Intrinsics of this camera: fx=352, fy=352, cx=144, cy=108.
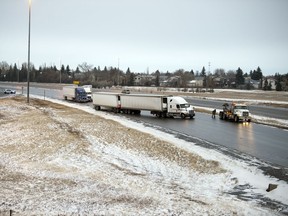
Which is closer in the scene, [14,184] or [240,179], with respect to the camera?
[14,184]

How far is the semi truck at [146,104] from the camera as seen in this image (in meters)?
46.4

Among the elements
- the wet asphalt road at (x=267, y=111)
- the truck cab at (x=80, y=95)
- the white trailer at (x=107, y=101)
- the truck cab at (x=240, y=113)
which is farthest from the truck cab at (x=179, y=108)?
the truck cab at (x=80, y=95)

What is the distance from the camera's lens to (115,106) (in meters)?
54.1

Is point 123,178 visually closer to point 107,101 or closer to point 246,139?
point 246,139

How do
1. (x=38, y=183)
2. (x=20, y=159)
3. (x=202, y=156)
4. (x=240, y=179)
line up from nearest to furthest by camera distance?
(x=38, y=183) → (x=240, y=179) → (x=20, y=159) → (x=202, y=156)

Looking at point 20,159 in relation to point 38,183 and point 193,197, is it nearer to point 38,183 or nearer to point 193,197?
point 38,183

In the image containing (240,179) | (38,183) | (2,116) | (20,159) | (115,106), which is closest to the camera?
(38,183)

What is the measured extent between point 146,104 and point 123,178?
34.0 meters

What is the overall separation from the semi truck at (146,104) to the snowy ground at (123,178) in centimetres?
1990

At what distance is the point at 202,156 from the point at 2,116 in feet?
89.8

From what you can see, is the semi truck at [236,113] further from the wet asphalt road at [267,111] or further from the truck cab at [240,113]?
the wet asphalt road at [267,111]

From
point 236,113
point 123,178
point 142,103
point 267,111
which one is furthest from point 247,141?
point 267,111

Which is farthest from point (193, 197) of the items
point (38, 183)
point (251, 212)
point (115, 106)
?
point (115, 106)

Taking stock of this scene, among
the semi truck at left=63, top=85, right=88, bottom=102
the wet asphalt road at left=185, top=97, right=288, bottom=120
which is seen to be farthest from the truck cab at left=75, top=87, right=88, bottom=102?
the wet asphalt road at left=185, top=97, right=288, bottom=120
